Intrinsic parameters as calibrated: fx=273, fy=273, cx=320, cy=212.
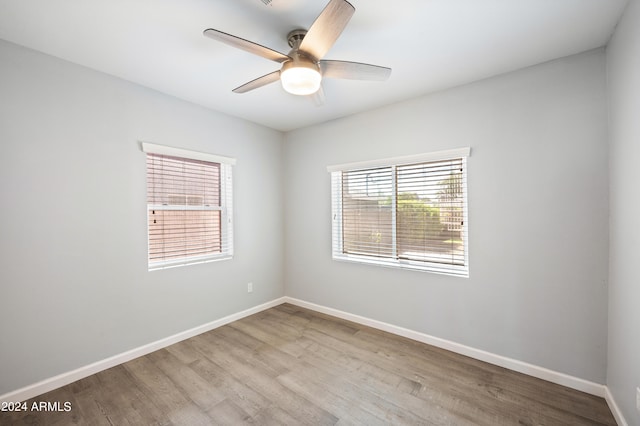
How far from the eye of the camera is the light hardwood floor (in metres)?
1.79

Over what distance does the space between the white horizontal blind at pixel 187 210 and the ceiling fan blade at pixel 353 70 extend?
6.32 feet

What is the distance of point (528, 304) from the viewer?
2.25 meters

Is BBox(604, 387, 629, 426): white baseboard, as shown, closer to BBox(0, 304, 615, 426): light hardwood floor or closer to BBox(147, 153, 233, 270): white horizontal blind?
BBox(0, 304, 615, 426): light hardwood floor

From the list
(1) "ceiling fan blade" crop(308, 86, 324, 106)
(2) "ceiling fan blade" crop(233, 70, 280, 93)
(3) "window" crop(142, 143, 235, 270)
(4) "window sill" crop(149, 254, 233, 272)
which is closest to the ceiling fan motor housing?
(2) "ceiling fan blade" crop(233, 70, 280, 93)

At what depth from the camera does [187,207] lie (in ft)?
9.77

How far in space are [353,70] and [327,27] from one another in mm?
429

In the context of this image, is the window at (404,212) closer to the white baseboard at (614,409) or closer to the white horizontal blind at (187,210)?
the white baseboard at (614,409)

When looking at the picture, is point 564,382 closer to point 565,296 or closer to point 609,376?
point 609,376

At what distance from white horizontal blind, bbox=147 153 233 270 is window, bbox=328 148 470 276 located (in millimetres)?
1379

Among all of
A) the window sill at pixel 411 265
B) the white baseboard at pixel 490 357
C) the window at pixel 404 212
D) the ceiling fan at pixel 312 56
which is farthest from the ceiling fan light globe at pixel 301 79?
the white baseboard at pixel 490 357

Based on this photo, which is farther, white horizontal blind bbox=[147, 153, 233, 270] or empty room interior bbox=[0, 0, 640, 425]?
white horizontal blind bbox=[147, 153, 233, 270]

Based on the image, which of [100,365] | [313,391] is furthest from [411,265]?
[100,365]

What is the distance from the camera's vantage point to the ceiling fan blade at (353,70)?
1747 millimetres

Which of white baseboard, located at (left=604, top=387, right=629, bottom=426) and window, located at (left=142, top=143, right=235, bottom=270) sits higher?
window, located at (left=142, top=143, right=235, bottom=270)
